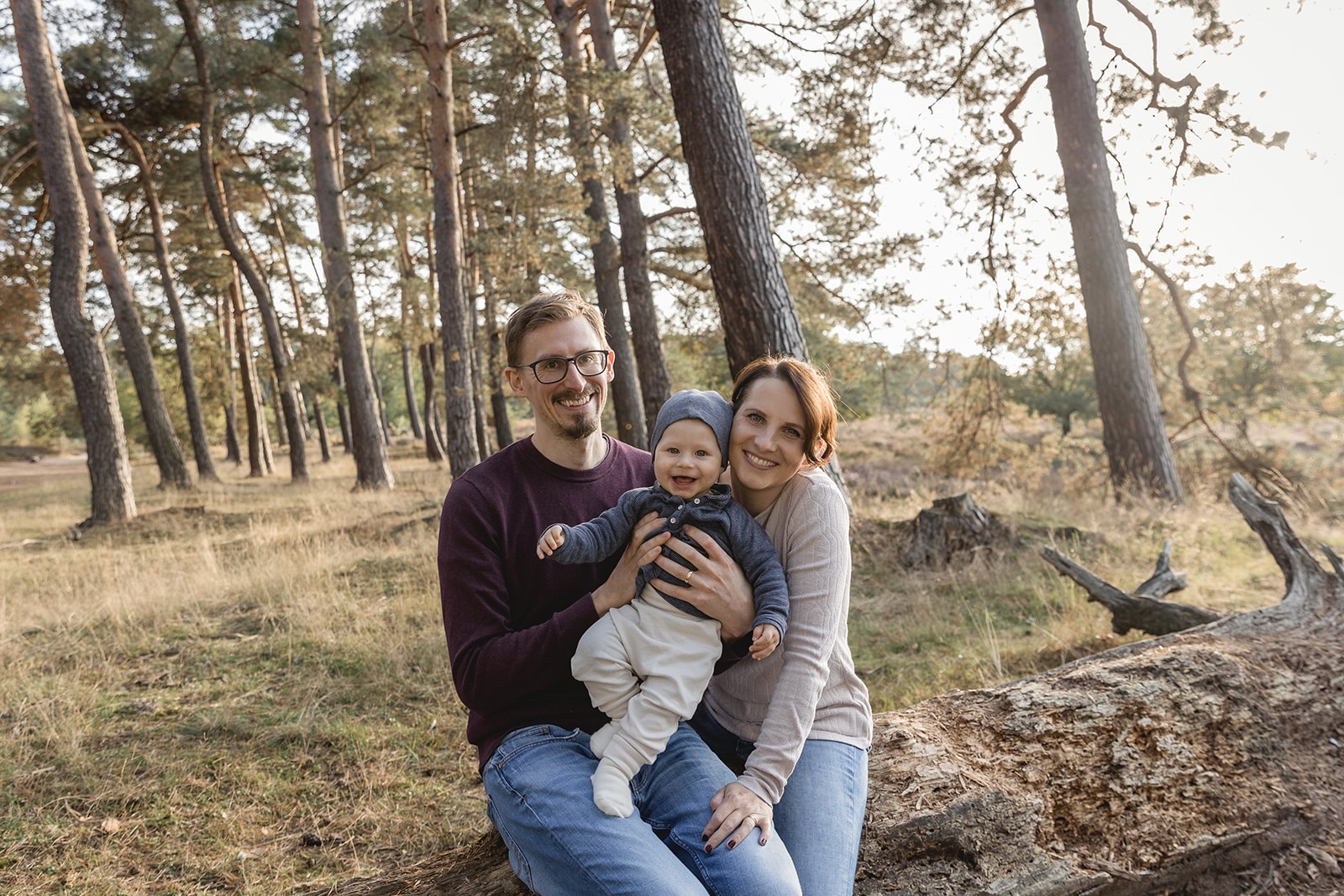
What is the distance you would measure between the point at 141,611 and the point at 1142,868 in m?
6.67

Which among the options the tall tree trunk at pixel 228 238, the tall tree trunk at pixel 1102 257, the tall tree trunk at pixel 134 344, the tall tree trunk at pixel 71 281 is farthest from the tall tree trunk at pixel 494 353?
the tall tree trunk at pixel 1102 257

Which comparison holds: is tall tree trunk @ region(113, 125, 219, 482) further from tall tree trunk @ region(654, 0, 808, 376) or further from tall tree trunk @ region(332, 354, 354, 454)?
tall tree trunk @ region(654, 0, 808, 376)

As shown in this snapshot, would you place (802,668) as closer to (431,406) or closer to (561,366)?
(561,366)

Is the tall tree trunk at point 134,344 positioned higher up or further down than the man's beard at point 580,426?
higher up

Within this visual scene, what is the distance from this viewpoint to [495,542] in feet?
7.46

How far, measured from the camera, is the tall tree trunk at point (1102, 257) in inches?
362

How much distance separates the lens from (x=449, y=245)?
11.0 meters

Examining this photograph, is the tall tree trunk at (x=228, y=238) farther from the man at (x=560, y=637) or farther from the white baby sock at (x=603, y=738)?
the white baby sock at (x=603, y=738)

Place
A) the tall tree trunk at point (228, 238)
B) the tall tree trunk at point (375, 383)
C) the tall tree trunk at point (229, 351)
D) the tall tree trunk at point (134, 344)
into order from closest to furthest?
the tall tree trunk at point (228, 238) → the tall tree trunk at point (134, 344) → the tall tree trunk at point (375, 383) → the tall tree trunk at point (229, 351)

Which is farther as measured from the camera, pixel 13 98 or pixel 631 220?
pixel 13 98

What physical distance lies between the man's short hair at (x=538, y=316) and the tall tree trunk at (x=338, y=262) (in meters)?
12.4

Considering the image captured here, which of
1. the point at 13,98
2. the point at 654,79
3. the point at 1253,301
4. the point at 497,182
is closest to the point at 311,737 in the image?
the point at 497,182

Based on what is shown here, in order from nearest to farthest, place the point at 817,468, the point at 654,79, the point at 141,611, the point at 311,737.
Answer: the point at 817,468, the point at 311,737, the point at 141,611, the point at 654,79

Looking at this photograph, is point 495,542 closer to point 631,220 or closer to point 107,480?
point 631,220
